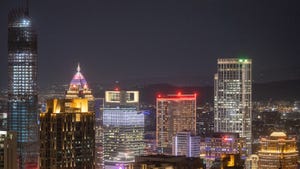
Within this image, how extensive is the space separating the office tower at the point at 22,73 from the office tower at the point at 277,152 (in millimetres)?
8460

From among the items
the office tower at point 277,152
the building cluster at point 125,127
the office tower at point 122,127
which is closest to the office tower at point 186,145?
the building cluster at point 125,127

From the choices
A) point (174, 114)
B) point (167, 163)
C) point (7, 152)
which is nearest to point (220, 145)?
point (174, 114)

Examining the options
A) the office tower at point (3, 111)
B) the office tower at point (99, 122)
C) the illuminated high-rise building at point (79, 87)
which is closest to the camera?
the illuminated high-rise building at point (79, 87)

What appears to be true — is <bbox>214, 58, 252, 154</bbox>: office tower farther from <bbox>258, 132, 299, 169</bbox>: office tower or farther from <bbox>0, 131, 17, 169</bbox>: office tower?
<bbox>0, 131, 17, 169</bbox>: office tower

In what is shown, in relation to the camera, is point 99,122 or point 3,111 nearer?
point 3,111

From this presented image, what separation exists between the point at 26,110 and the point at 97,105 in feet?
10.3

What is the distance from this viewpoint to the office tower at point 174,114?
126 ft

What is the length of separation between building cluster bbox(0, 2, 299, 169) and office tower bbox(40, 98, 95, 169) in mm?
22

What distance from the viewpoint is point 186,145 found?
33.7 meters

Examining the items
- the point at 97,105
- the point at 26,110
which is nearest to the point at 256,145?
the point at 97,105

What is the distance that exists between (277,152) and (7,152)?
35.3 ft

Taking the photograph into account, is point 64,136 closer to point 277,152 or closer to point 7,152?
point 7,152

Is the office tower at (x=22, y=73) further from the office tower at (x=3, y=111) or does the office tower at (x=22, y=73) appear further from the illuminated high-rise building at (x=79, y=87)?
the illuminated high-rise building at (x=79, y=87)

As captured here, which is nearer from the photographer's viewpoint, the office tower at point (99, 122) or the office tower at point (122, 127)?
the office tower at point (99, 122)
